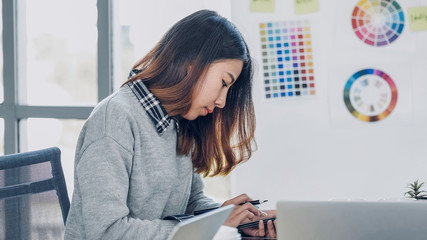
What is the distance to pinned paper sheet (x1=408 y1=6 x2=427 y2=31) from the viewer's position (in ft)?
6.41

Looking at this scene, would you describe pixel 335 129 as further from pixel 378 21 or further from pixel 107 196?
pixel 107 196

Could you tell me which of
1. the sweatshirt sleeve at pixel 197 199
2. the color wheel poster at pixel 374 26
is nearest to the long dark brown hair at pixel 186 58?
the sweatshirt sleeve at pixel 197 199

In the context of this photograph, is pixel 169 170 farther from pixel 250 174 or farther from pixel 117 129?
pixel 250 174

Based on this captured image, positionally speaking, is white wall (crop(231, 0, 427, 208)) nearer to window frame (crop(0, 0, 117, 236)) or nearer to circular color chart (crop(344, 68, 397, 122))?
circular color chart (crop(344, 68, 397, 122))

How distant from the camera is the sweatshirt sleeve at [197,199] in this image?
1.68 metres

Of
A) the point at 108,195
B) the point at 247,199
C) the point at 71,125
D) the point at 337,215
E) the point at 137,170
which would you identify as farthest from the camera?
the point at 71,125

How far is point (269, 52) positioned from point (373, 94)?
418 millimetres

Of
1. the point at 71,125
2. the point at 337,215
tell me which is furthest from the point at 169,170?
the point at 71,125

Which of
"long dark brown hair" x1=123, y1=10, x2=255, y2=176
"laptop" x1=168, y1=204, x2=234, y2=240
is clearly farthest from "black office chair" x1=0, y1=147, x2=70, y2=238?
"laptop" x1=168, y1=204, x2=234, y2=240

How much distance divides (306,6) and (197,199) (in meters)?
0.86

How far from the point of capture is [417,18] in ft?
6.43

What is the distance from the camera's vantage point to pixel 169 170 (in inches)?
57.7

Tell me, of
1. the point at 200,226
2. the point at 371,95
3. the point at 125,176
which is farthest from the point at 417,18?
the point at 200,226

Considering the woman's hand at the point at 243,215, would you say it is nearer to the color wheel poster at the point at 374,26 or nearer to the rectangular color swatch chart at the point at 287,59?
the rectangular color swatch chart at the point at 287,59
